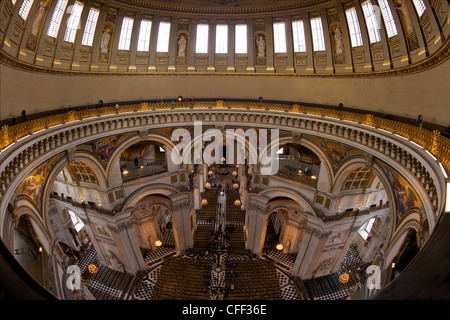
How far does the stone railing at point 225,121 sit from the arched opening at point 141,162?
117 inches

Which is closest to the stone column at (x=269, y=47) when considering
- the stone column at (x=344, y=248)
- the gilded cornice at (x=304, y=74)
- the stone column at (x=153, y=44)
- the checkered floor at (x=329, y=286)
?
the gilded cornice at (x=304, y=74)

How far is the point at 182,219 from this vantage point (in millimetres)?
18078

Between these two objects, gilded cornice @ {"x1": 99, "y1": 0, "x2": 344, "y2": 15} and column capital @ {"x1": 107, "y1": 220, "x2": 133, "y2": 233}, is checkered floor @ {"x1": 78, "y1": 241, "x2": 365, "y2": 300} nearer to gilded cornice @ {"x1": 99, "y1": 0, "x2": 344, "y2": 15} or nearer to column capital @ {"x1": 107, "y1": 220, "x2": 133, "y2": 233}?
column capital @ {"x1": 107, "y1": 220, "x2": 133, "y2": 233}

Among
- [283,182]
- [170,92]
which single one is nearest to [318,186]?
[283,182]

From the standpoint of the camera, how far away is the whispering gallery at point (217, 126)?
1010 centimetres

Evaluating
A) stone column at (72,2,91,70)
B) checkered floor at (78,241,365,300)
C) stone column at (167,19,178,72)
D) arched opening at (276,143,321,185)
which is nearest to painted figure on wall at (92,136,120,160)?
stone column at (72,2,91,70)

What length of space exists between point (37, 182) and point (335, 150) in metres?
12.9

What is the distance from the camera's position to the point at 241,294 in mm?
15188

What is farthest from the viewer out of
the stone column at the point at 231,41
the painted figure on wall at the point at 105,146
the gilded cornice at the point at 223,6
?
the stone column at the point at 231,41

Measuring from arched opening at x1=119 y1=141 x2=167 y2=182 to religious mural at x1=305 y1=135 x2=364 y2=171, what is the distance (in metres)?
9.55

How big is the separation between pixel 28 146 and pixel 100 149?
558cm

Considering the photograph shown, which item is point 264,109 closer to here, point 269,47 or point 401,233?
point 269,47

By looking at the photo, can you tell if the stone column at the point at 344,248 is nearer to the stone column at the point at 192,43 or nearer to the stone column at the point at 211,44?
the stone column at the point at 211,44

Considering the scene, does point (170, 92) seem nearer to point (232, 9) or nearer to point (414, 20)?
point (232, 9)
